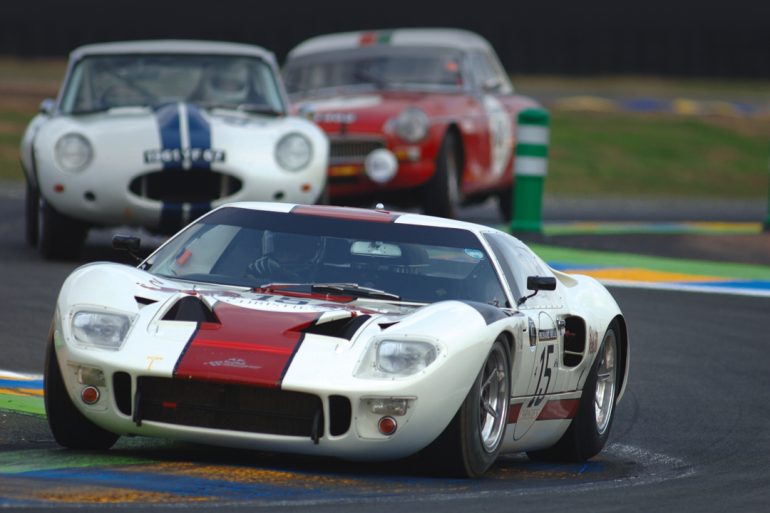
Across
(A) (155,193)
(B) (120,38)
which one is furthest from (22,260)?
(B) (120,38)

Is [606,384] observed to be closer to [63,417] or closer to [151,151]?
[63,417]

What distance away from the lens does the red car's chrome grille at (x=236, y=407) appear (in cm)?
551

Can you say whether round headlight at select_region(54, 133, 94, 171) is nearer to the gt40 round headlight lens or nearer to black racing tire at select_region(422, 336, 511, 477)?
black racing tire at select_region(422, 336, 511, 477)

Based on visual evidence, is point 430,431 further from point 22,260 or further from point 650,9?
point 650,9

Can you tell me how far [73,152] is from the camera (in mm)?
11711

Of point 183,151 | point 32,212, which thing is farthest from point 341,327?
point 32,212

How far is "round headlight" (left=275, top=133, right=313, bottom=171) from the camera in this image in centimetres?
1196

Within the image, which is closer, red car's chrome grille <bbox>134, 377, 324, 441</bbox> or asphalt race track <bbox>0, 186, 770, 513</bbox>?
asphalt race track <bbox>0, 186, 770, 513</bbox>

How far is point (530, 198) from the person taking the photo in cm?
1505

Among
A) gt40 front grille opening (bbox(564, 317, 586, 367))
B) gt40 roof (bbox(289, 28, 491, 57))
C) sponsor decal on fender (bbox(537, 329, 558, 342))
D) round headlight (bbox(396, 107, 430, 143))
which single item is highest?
sponsor decal on fender (bbox(537, 329, 558, 342))

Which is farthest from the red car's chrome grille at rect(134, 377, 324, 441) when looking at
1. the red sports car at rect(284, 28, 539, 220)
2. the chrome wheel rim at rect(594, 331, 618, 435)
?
the red sports car at rect(284, 28, 539, 220)

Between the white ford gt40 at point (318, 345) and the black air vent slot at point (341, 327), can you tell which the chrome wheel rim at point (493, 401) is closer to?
the white ford gt40 at point (318, 345)

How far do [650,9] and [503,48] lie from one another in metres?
3.19

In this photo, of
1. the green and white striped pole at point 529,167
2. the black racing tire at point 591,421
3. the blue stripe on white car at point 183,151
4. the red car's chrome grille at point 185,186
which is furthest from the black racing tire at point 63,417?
the green and white striped pole at point 529,167
